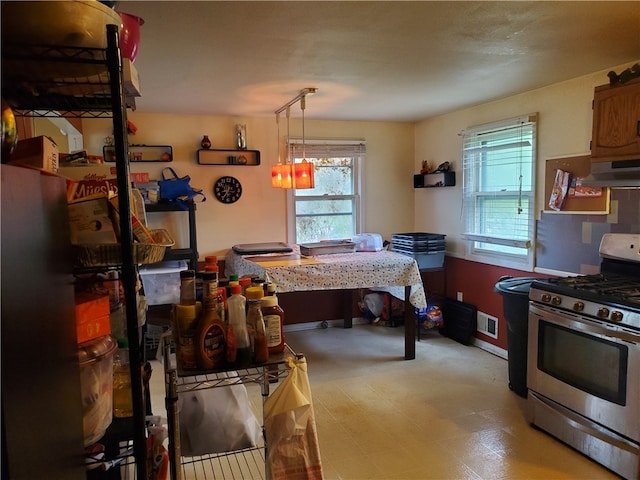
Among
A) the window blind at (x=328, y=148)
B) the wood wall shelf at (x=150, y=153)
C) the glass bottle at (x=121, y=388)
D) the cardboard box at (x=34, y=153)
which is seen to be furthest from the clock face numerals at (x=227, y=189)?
the cardboard box at (x=34, y=153)

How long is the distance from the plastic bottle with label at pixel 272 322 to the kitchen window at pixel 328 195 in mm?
3407

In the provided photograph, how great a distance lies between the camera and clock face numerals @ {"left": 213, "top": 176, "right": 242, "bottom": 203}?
4531 millimetres

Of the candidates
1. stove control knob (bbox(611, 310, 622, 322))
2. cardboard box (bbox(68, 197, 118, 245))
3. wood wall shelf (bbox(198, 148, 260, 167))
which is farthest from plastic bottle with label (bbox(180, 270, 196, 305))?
wood wall shelf (bbox(198, 148, 260, 167))

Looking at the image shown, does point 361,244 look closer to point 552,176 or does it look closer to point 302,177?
point 302,177

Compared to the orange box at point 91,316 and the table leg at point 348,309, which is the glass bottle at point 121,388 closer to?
the orange box at point 91,316

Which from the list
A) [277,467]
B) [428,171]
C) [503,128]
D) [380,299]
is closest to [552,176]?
[503,128]

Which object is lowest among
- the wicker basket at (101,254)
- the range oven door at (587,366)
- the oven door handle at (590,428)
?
the oven door handle at (590,428)

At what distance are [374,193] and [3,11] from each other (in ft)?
14.3

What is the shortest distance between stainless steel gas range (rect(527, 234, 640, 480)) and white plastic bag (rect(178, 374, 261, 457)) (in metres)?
1.80

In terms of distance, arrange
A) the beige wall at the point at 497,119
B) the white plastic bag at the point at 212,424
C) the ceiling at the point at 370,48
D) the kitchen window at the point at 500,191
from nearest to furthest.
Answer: the white plastic bag at the point at 212,424 → the ceiling at the point at 370,48 → the beige wall at the point at 497,119 → the kitchen window at the point at 500,191

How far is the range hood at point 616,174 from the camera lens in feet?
8.43

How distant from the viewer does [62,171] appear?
1.37m

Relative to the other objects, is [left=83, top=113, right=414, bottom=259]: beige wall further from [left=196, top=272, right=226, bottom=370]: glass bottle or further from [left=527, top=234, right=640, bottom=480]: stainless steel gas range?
[left=196, top=272, right=226, bottom=370]: glass bottle

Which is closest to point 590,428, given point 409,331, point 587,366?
point 587,366
